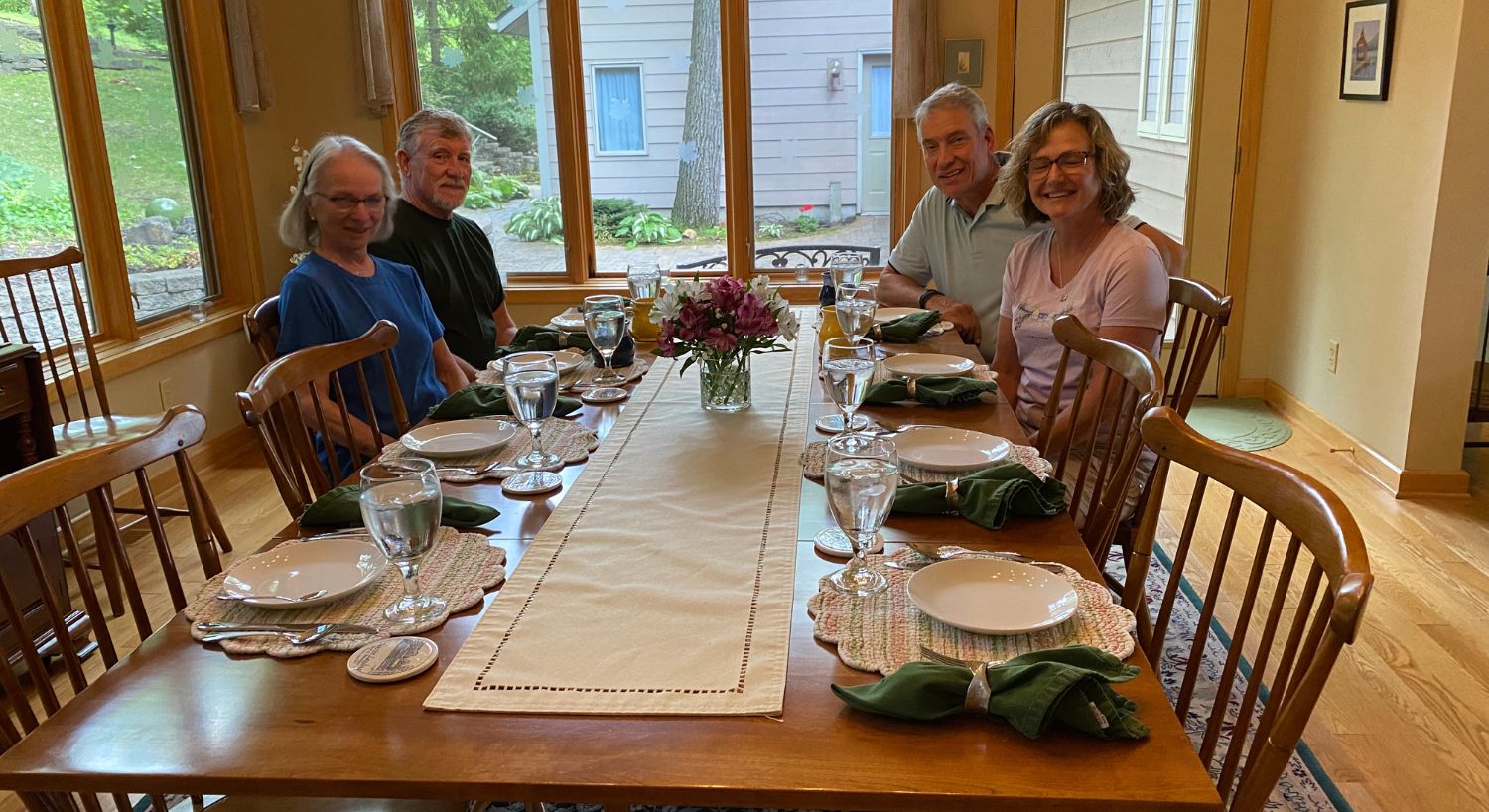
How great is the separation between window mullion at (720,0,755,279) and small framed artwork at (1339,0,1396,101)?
7.41 ft

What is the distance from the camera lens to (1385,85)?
3.70 m

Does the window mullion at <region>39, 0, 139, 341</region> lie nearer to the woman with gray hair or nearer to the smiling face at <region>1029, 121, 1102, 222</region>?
the woman with gray hair

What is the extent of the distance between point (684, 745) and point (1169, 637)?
208 centimetres

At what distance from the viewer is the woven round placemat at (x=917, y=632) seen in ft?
3.75

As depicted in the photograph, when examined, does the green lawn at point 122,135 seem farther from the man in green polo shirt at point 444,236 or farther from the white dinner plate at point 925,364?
the white dinner plate at point 925,364

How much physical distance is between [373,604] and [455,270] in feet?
6.72

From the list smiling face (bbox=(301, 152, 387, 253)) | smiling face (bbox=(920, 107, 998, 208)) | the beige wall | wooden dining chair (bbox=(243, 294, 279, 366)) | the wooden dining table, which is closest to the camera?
the wooden dining table

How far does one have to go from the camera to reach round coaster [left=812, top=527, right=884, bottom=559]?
4.64ft

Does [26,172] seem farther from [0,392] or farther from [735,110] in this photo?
[735,110]

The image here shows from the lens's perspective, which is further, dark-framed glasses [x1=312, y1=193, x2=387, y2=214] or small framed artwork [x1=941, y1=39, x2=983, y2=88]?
small framed artwork [x1=941, y1=39, x2=983, y2=88]

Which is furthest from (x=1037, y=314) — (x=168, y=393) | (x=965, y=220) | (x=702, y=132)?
(x=168, y=393)

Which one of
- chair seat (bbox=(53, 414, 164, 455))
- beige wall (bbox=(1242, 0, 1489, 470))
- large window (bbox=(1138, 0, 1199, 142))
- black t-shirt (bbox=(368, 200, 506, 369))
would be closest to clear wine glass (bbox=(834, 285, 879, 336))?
black t-shirt (bbox=(368, 200, 506, 369))

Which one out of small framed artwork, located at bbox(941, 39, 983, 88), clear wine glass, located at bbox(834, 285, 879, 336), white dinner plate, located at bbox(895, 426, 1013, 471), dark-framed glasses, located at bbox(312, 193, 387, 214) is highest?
small framed artwork, located at bbox(941, 39, 983, 88)

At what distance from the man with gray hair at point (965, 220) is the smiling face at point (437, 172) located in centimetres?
131
